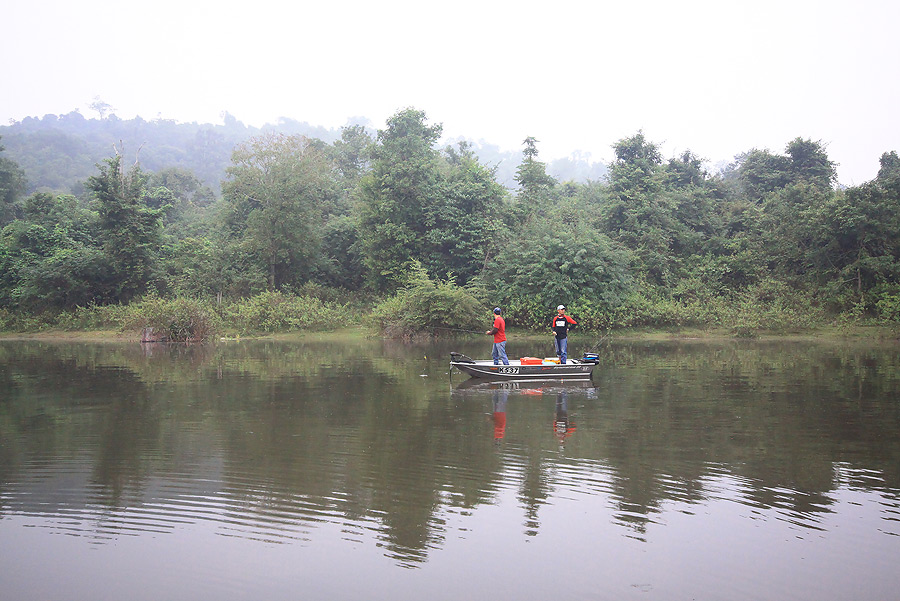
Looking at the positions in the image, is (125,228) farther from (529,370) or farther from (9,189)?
(529,370)

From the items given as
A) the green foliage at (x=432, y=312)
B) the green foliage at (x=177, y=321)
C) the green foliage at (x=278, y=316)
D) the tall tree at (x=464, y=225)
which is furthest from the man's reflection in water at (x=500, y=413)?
the tall tree at (x=464, y=225)

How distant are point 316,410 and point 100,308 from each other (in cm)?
2610

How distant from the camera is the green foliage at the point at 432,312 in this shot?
31109mm

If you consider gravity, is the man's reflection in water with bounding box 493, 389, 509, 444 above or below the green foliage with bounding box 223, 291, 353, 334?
below

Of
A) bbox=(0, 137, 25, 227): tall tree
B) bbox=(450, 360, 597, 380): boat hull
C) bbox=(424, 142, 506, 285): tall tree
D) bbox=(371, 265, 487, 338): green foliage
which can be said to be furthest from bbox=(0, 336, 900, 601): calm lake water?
bbox=(0, 137, 25, 227): tall tree

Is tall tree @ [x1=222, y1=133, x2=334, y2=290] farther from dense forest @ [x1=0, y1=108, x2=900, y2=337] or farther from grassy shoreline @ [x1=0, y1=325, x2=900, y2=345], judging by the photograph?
grassy shoreline @ [x1=0, y1=325, x2=900, y2=345]

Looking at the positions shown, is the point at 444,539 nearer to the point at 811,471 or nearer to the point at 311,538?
the point at 311,538

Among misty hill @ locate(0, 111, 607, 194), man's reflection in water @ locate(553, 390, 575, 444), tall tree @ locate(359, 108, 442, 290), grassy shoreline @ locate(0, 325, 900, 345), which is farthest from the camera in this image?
misty hill @ locate(0, 111, 607, 194)

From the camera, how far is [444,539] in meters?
6.65

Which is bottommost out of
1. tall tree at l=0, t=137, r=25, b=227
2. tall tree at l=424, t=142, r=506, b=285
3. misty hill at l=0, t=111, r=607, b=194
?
tall tree at l=424, t=142, r=506, b=285

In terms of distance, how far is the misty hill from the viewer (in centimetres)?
8325

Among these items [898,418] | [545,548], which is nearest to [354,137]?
[898,418]

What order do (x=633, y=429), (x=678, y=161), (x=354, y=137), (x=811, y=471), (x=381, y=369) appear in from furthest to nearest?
(x=354, y=137), (x=678, y=161), (x=381, y=369), (x=633, y=429), (x=811, y=471)

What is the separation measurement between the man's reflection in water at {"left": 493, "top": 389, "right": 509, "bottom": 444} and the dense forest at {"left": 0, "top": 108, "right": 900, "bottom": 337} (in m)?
15.5
